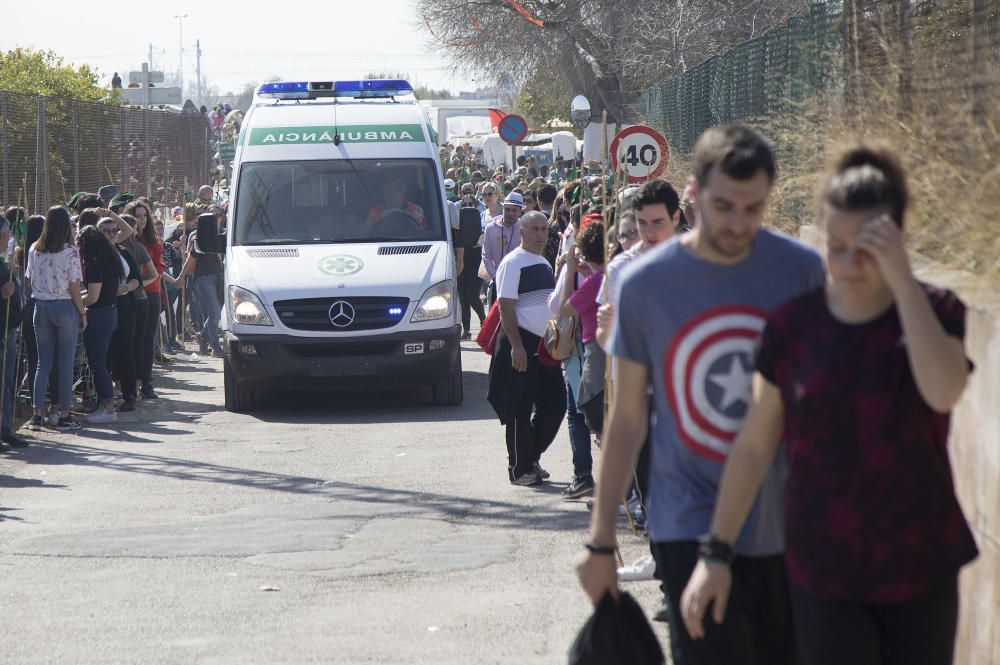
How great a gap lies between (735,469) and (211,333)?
15.4 m

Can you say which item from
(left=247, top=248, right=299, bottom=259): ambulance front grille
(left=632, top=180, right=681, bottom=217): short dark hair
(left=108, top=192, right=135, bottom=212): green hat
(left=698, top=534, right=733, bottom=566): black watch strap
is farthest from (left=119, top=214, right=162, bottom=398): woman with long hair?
(left=698, top=534, right=733, bottom=566): black watch strap

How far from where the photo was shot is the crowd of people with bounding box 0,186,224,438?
11.5m

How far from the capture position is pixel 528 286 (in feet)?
29.9

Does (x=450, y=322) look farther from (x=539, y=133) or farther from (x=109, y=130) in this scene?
(x=539, y=133)

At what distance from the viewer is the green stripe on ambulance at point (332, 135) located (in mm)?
13805

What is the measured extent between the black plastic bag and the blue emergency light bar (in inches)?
471

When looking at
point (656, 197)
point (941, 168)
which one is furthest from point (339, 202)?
point (941, 168)

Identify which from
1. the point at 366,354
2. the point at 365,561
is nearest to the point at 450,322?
the point at 366,354

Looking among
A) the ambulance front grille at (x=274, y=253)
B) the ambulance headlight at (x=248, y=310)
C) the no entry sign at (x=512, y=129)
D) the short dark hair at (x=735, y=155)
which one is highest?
the no entry sign at (x=512, y=129)

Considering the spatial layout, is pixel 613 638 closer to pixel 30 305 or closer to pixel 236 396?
pixel 30 305

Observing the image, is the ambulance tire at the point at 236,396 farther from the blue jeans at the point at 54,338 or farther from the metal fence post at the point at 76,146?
the metal fence post at the point at 76,146

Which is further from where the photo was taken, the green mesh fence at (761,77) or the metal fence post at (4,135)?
the metal fence post at (4,135)

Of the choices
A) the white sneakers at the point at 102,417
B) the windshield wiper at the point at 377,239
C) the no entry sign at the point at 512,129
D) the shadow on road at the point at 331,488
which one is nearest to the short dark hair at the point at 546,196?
the windshield wiper at the point at 377,239

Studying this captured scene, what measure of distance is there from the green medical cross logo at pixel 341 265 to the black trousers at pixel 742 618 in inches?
375
